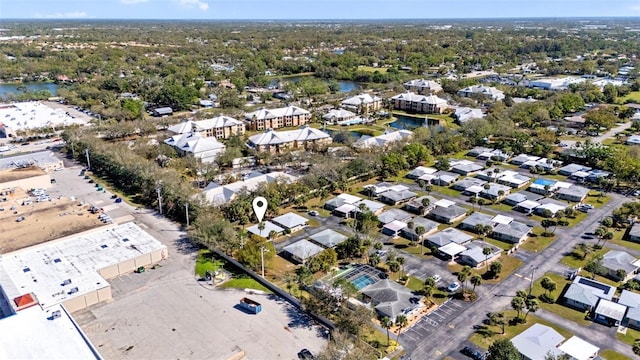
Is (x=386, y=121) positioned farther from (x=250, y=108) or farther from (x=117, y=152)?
(x=117, y=152)

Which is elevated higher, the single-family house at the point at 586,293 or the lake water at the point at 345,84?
the lake water at the point at 345,84

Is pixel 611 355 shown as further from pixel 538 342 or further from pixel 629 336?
pixel 538 342

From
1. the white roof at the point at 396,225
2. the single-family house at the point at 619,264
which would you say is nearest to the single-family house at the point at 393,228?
the white roof at the point at 396,225

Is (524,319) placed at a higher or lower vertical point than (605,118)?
lower

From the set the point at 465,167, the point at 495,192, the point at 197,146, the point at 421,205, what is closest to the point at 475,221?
the point at 421,205

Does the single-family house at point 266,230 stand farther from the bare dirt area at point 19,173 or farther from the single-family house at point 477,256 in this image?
the bare dirt area at point 19,173

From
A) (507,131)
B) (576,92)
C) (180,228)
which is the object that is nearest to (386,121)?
(507,131)
